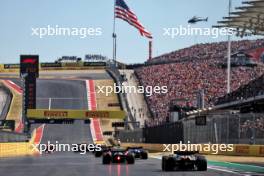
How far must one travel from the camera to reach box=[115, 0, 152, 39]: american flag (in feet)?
243

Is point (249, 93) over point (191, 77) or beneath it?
beneath

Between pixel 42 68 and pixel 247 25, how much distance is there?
111167 mm

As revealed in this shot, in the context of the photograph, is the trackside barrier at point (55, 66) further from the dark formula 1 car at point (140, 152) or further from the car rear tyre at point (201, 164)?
the car rear tyre at point (201, 164)

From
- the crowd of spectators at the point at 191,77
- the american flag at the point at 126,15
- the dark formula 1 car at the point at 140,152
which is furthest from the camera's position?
the crowd of spectators at the point at 191,77

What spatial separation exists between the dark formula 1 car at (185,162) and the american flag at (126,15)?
44.6 meters

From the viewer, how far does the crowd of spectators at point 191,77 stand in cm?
10153

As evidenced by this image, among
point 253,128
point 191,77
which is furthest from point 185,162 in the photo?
point 191,77

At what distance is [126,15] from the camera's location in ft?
252

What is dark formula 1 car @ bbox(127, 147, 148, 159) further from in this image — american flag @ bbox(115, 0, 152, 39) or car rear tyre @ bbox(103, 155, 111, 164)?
american flag @ bbox(115, 0, 152, 39)

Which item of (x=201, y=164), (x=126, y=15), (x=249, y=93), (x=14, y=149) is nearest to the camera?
(x=201, y=164)

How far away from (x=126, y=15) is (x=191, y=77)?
41024 millimetres

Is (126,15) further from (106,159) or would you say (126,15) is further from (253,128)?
(106,159)

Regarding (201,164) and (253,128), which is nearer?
(201,164)

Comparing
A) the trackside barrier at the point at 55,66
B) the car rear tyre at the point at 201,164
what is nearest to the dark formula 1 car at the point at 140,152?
the car rear tyre at the point at 201,164
